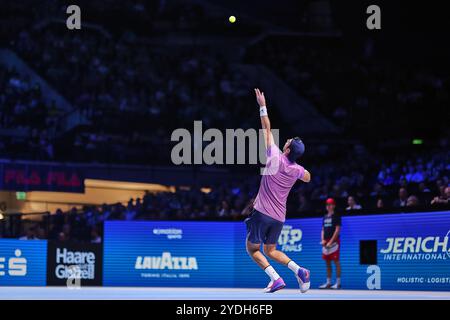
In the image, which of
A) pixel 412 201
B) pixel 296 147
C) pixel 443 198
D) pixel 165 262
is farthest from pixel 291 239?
pixel 296 147

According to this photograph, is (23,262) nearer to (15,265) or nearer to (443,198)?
(15,265)

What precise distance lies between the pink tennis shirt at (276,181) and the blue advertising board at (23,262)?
468 inches

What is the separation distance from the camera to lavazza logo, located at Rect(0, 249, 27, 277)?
23422 mm

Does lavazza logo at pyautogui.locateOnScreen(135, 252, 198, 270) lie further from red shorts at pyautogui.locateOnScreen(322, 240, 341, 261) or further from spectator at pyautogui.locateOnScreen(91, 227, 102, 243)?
red shorts at pyautogui.locateOnScreen(322, 240, 341, 261)

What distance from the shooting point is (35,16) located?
40469 mm

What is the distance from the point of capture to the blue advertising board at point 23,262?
23.4 m

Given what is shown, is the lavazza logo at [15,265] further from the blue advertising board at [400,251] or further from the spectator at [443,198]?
the spectator at [443,198]

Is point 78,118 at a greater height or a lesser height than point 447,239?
greater

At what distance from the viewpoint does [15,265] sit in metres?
23.6

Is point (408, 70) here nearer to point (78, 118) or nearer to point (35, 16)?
point (78, 118)


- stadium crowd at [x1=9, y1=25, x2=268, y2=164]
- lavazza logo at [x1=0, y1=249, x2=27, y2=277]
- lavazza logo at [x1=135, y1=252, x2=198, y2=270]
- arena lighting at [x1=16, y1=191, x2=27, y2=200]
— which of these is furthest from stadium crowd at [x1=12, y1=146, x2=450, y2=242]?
arena lighting at [x1=16, y1=191, x2=27, y2=200]

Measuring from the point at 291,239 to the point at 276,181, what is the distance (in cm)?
966

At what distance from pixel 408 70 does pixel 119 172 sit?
1243cm
